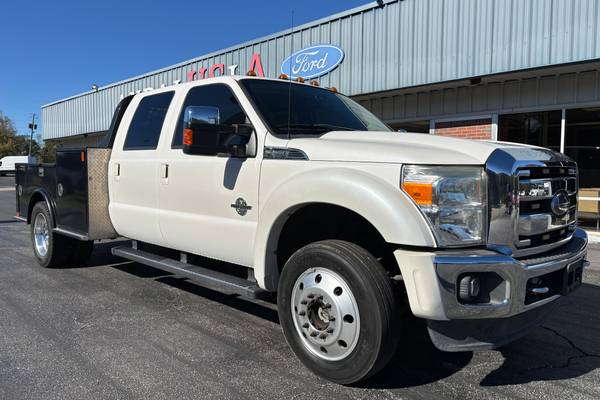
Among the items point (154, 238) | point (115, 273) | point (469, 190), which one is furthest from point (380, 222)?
point (115, 273)

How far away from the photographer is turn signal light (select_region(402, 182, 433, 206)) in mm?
2689

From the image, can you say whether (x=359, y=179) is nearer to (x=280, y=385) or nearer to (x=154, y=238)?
(x=280, y=385)

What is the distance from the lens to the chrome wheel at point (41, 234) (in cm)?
657

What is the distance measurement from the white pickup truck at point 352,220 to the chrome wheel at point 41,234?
249 cm

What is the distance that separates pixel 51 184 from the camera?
6230 mm

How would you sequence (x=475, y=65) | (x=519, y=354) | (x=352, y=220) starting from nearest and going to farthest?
(x=352, y=220) → (x=519, y=354) → (x=475, y=65)

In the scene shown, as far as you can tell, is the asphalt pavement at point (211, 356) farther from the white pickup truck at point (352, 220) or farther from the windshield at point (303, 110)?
the windshield at point (303, 110)

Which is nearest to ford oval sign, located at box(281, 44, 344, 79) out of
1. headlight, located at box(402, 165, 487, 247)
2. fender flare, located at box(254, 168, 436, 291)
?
fender flare, located at box(254, 168, 436, 291)

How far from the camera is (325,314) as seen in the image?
312 centimetres

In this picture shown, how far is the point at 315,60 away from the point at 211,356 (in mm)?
9968

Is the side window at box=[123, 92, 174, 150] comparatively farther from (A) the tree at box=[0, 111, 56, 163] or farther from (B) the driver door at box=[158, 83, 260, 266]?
(A) the tree at box=[0, 111, 56, 163]

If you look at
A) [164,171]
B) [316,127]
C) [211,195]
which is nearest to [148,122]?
[164,171]

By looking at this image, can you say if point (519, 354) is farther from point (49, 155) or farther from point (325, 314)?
point (49, 155)

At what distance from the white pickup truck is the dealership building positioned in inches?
149
